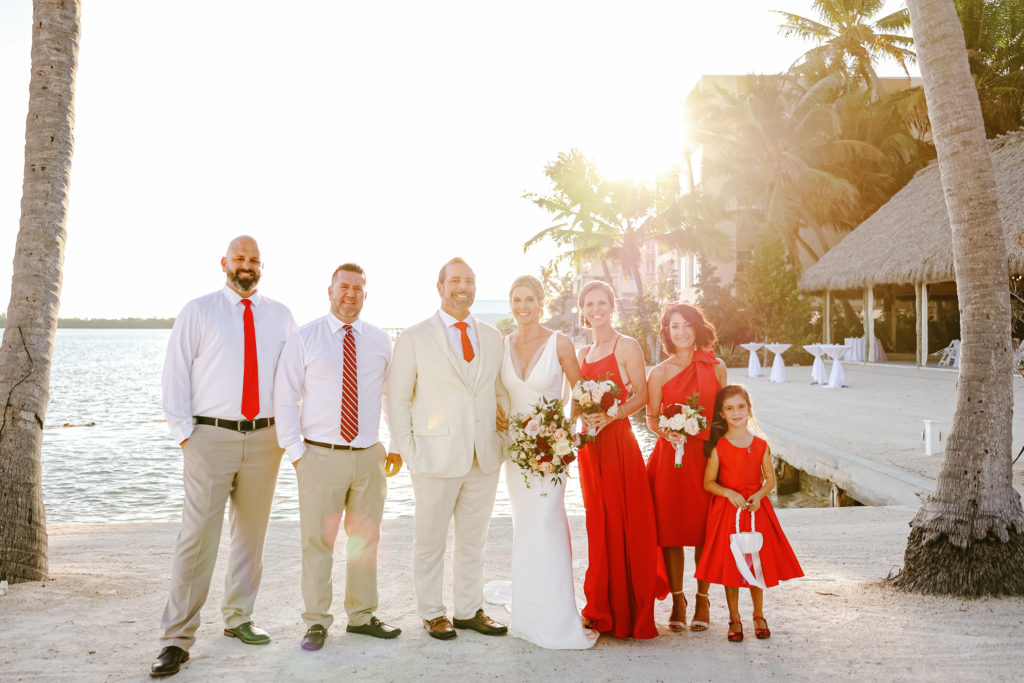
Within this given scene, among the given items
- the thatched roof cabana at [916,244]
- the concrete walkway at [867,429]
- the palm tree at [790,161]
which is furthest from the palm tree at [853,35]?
the concrete walkway at [867,429]

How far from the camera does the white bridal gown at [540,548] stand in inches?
171

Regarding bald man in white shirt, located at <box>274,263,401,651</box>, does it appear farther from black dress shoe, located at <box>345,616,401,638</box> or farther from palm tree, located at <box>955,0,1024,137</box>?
palm tree, located at <box>955,0,1024,137</box>

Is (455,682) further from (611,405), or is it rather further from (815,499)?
(815,499)

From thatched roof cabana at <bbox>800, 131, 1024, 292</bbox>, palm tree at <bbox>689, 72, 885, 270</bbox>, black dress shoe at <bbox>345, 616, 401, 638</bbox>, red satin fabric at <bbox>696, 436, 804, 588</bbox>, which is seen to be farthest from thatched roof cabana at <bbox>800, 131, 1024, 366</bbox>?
black dress shoe at <bbox>345, 616, 401, 638</bbox>

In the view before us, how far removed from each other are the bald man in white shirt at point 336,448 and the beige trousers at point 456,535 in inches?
9.6

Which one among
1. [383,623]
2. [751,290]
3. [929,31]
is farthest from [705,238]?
[383,623]

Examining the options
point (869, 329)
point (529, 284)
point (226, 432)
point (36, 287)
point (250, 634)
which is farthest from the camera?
point (869, 329)


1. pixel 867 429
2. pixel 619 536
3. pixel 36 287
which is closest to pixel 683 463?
pixel 619 536

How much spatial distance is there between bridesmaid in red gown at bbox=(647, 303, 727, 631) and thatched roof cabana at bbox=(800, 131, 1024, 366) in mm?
16389

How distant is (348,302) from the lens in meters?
4.56

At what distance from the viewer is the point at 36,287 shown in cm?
546

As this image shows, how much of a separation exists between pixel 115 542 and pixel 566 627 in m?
4.93

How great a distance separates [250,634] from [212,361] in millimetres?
1567

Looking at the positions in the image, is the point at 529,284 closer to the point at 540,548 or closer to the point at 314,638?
the point at 540,548
